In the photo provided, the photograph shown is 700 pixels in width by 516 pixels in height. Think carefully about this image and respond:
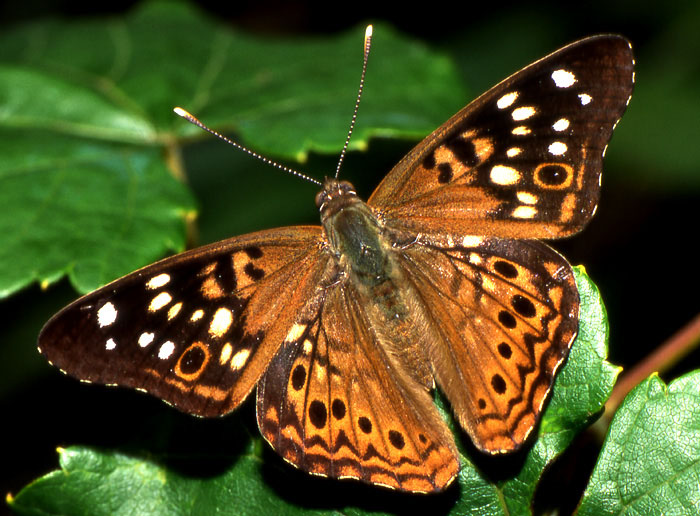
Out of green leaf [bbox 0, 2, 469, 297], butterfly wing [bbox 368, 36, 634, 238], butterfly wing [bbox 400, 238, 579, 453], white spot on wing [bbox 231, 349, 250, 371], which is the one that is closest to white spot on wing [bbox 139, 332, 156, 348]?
white spot on wing [bbox 231, 349, 250, 371]

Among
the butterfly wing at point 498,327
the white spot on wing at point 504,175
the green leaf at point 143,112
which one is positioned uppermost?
the white spot on wing at point 504,175

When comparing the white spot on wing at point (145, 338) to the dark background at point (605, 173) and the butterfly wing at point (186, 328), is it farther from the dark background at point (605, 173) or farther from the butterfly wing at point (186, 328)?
the dark background at point (605, 173)

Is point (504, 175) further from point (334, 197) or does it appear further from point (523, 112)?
point (334, 197)

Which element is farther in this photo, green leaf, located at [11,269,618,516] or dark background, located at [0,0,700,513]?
dark background, located at [0,0,700,513]

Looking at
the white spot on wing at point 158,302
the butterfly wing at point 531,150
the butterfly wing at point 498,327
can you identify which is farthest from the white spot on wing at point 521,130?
the white spot on wing at point 158,302

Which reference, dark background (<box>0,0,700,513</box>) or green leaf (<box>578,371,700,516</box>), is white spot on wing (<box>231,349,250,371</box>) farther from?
green leaf (<box>578,371,700,516</box>)

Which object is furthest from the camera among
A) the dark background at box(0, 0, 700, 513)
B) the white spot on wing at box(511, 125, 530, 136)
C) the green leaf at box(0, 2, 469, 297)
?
the dark background at box(0, 0, 700, 513)

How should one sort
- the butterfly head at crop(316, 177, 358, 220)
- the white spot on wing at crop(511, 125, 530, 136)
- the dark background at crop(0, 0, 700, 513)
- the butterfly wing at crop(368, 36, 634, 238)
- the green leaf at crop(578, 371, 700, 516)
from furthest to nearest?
1. the dark background at crop(0, 0, 700, 513)
2. the butterfly head at crop(316, 177, 358, 220)
3. the white spot on wing at crop(511, 125, 530, 136)
4. the butterfly wing at crop(368, 36, 634, 238)
5. the green leaf at crop(578, 371, 700, 516)
